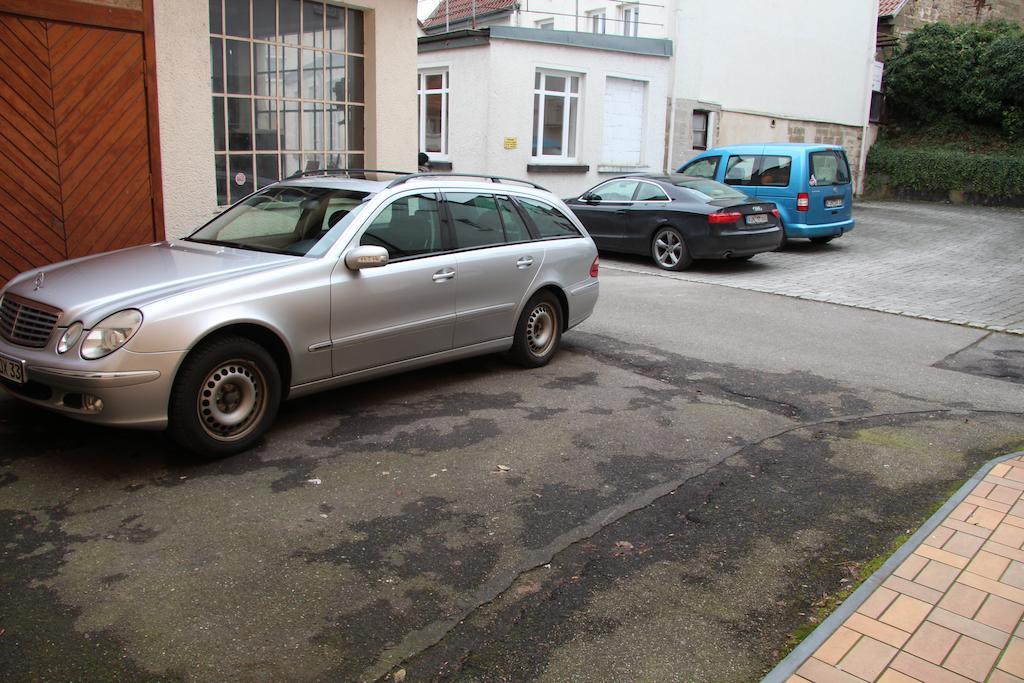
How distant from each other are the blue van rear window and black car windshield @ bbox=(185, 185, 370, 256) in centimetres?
1173

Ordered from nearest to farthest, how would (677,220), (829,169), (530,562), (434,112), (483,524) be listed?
(530,562)
(483,524)
(677,220)
(829,169)
(434,112)

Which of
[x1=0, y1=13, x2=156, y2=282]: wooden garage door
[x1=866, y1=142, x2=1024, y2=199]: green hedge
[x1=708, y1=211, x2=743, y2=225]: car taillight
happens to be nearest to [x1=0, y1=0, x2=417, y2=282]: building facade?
[x1=0, y1=13, x2=156, y2=282]: wooden garage door

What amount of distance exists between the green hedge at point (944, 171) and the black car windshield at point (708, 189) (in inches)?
619

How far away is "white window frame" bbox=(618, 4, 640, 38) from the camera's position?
2314 centimetres

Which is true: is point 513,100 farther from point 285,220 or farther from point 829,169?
point 285,220

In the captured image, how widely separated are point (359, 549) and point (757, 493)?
7.68 ft

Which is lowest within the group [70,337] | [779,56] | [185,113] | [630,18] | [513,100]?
[70,337]

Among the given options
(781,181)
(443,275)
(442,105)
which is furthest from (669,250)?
(443,275)

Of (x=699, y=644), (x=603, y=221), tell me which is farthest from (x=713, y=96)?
(x=699, y=644)

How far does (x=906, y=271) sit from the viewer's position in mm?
14719

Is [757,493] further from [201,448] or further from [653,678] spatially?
[201,448]

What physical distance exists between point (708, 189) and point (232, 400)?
10.7m

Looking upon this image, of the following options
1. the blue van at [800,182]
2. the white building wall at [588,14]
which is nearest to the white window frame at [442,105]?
the white building wall at [588,14]

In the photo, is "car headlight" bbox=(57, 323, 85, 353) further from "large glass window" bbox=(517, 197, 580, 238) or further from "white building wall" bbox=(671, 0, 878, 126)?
"white building wall" bbox=(671, 0, 878, 126)
